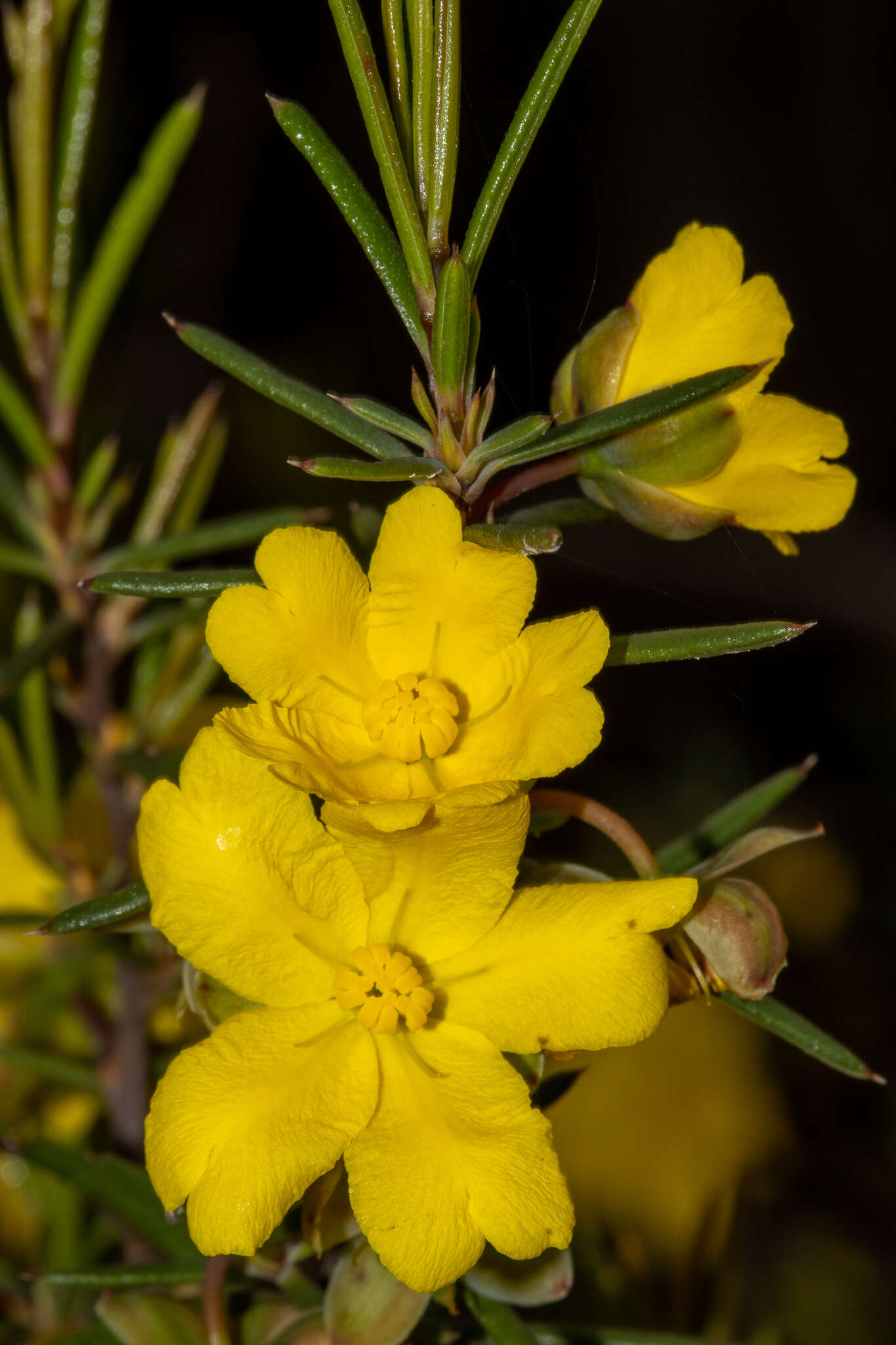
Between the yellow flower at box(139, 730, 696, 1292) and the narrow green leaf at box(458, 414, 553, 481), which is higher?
the narrow green leaf at box(458, 414, 553, 481)

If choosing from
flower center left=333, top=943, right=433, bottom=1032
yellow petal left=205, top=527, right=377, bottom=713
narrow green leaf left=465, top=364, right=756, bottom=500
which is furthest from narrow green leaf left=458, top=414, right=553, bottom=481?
flower center left=333, top=943, right=433, bottom=1032

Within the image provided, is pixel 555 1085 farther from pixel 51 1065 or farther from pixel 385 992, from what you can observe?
pixel 51 1065

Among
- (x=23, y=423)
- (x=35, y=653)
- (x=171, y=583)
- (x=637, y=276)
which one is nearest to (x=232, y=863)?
(x=171, y=583)

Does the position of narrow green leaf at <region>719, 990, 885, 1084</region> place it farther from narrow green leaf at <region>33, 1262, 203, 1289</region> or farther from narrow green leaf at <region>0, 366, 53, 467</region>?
narrow green leaf at <region>0, 366, 53, 467</region>

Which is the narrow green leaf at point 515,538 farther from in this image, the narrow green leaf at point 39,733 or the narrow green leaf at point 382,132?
the narrow green leaf at point 39,733

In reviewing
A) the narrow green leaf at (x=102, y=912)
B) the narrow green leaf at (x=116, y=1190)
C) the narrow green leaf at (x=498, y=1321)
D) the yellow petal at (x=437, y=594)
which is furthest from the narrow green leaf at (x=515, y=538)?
the narrow green leaf at (x=116, y=1190)

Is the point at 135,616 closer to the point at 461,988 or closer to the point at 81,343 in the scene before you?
the point at 81,343
